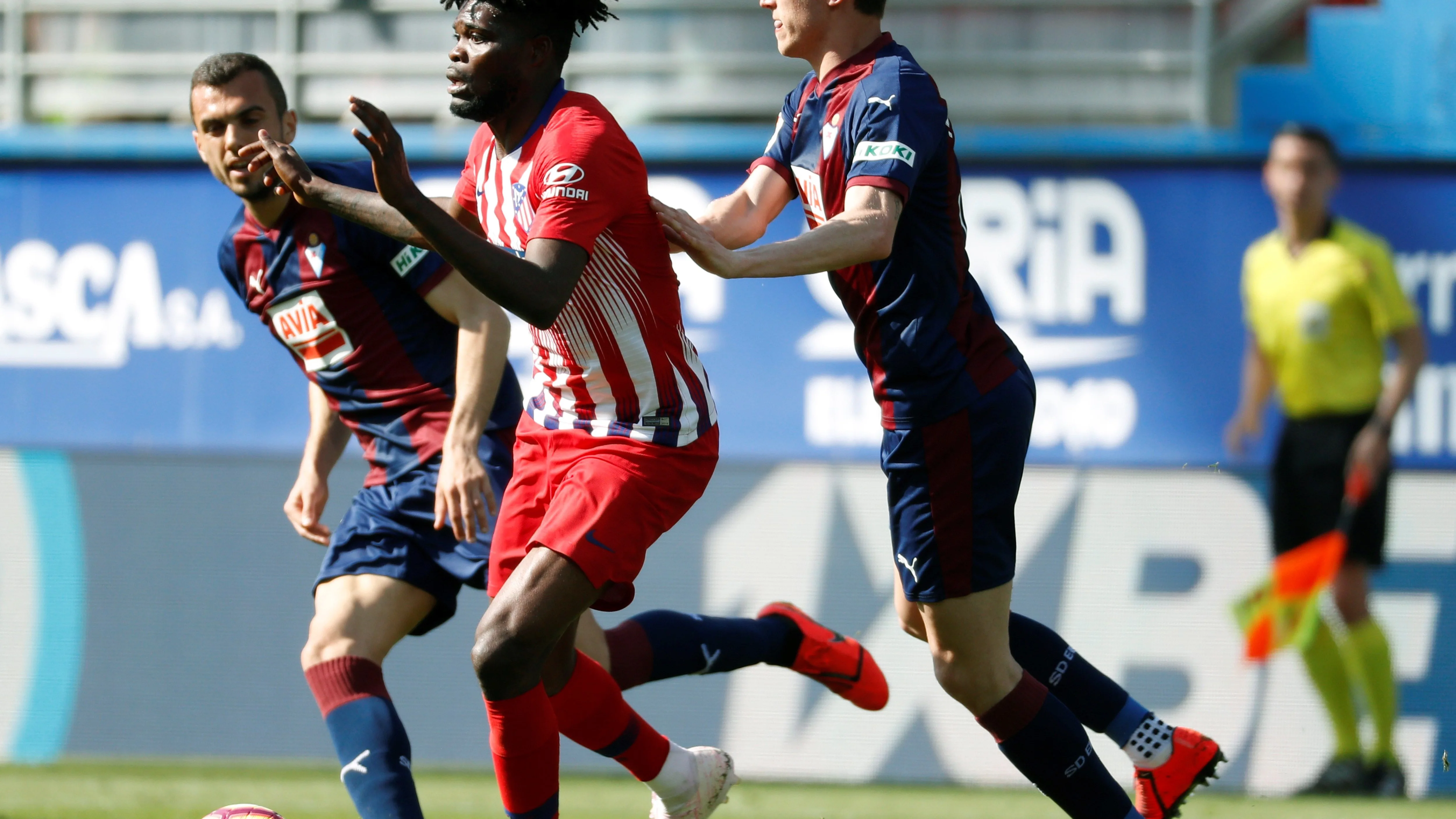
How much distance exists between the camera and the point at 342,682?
342 cm

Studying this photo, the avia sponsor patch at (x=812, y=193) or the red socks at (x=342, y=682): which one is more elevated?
the avia sponsor patch at (x=812, y=193)

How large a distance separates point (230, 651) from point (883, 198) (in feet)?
12.6

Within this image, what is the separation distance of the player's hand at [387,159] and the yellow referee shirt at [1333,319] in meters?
4.15

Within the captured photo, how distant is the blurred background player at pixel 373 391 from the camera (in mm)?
3438

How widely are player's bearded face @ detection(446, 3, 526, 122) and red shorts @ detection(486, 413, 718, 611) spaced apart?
70cm

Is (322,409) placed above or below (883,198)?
below

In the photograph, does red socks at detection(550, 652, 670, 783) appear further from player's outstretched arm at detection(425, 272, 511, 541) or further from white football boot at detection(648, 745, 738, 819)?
player's outstretched arm at detection(425, 272, 511, 541)

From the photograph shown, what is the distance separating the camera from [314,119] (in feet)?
25.5

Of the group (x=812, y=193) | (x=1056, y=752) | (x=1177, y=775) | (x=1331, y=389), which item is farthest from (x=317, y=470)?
(x=1331, y=389)

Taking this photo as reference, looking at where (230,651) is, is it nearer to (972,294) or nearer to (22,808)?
(22,808)

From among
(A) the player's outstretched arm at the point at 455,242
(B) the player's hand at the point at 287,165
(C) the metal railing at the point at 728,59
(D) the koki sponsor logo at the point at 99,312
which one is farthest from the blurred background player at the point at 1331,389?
(D) the koki sponsor logo at the point at 99,312

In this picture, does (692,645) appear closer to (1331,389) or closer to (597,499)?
(597,499)

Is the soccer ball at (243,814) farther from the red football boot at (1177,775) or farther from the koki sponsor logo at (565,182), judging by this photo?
the red football boot at (1177,775)

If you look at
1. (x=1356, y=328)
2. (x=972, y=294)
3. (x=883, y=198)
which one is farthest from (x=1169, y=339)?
(x=883, y=198)
